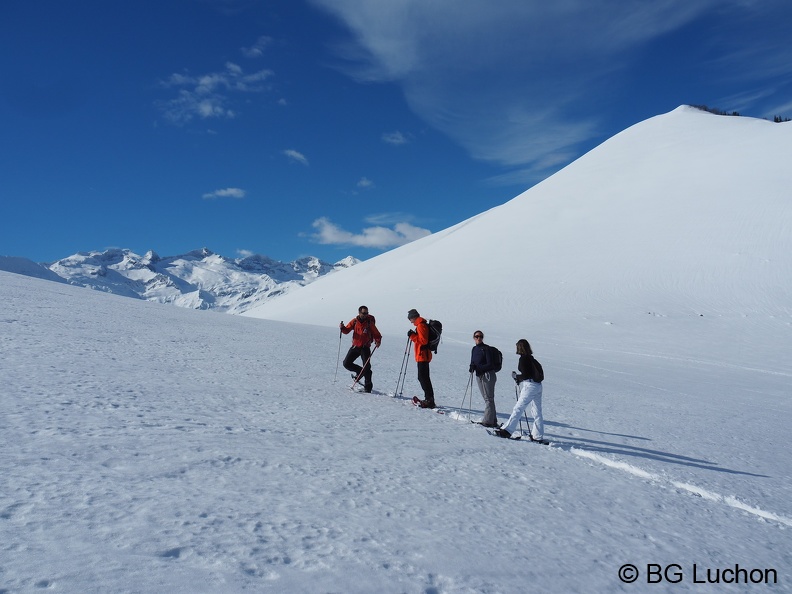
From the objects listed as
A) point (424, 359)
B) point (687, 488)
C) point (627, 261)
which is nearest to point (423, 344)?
point (424, 359)

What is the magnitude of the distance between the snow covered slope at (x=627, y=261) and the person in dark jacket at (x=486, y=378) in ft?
70.6

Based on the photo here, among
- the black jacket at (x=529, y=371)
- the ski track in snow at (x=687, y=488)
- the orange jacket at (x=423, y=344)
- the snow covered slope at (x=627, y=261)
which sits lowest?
the ski track in snow at (x=687, y=488)

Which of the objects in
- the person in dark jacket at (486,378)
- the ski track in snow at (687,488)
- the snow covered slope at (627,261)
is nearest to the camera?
the ski track in snow at (687,488)

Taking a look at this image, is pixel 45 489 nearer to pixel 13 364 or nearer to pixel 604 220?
pixel 13 364

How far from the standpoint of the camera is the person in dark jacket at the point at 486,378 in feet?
28.0

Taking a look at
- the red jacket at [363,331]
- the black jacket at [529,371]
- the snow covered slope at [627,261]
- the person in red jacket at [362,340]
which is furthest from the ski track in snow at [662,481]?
the snow covered slope at [627,261]

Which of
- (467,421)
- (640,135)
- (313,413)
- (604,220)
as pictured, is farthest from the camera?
(640,135)

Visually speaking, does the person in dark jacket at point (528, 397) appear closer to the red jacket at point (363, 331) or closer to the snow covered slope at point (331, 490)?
the snow covered slope at point (331, 490)

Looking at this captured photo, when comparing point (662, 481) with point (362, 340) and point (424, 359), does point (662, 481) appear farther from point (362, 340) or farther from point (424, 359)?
point (362, 340)

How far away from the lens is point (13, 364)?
792cm

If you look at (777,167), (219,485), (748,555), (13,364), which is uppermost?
(777,167)

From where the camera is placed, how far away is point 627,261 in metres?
48.1

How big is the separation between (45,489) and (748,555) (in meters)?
6.23

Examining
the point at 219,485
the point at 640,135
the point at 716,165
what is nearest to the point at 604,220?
the point at 716,165
